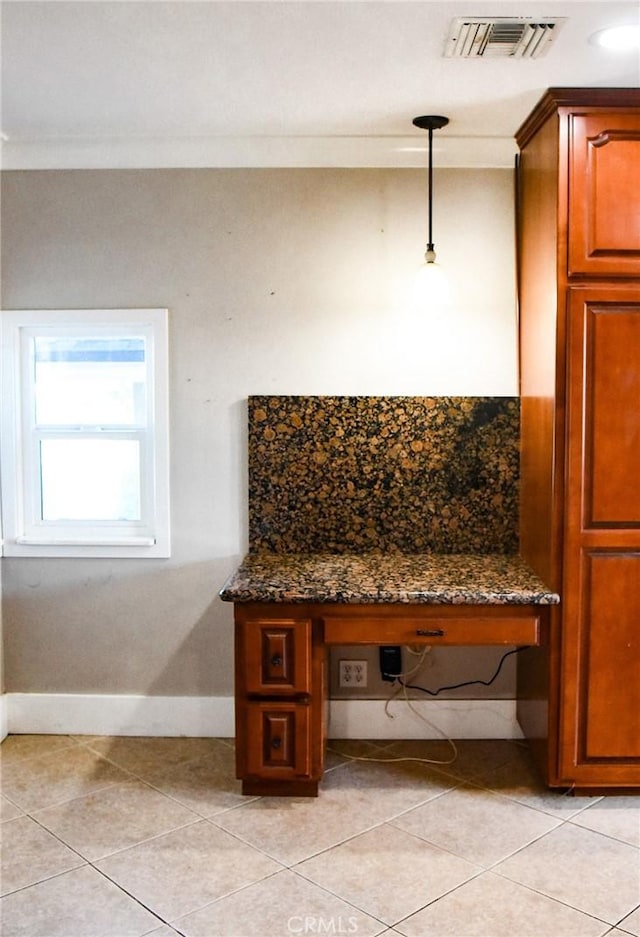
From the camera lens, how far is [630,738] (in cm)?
281

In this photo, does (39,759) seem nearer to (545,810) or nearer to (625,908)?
(545,810)

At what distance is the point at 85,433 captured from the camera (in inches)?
134

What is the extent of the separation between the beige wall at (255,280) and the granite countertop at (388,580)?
39 cm

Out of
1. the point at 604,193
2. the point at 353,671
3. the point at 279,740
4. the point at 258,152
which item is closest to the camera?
the point at 604,193

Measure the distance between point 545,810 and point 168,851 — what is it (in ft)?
4.02

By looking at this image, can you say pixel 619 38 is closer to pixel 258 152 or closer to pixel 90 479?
pixel 258 152

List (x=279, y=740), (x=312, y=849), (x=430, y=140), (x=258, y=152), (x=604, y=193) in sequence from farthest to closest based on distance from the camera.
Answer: (x=258, y=152)
(x=430, y=140)
(x=279, y=740)
(x=604, y=193)
(x=312, y=849)

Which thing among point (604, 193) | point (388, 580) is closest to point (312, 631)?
point (388, 580)

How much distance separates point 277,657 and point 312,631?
0.14 metres

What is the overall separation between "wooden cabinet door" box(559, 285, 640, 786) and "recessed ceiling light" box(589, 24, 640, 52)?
0.70 m

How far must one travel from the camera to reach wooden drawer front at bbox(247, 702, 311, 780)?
2.80 meters

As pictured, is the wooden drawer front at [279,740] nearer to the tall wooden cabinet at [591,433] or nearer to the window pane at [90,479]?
the tall wooden cabinet at [591,433]

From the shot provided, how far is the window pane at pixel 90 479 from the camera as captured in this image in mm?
3420

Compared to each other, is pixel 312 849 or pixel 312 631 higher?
pixel 312 631
